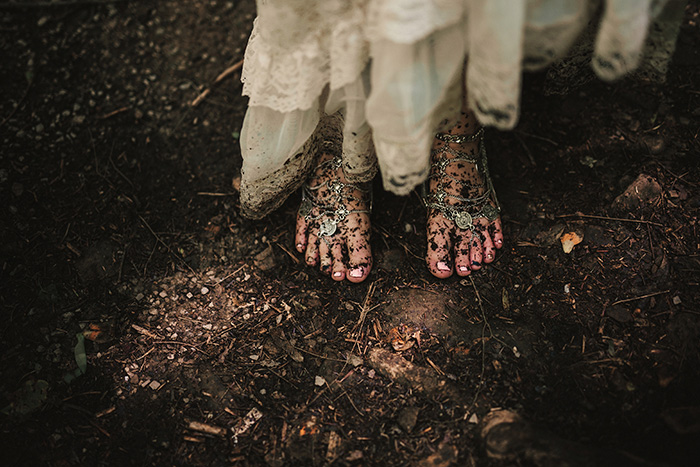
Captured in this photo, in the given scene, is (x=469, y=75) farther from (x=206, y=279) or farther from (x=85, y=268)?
(x=85, y=268)

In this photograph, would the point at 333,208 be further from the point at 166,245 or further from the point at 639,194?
the point at 639,194

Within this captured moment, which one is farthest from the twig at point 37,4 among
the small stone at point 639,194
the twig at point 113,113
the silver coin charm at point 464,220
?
the small stone at point 639,194

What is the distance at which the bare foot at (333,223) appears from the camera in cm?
137

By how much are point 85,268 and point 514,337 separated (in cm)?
128

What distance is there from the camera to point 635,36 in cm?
71

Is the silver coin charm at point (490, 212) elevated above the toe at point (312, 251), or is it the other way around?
the silver coin charm at point (490, 212)

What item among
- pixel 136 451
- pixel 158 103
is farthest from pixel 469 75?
pixel 158 103

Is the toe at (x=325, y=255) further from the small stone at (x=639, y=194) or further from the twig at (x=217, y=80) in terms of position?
the small stone at (x=639, y=194)

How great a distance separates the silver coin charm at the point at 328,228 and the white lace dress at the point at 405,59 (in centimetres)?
28

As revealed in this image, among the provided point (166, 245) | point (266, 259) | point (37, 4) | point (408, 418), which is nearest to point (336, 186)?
point (266, 259)

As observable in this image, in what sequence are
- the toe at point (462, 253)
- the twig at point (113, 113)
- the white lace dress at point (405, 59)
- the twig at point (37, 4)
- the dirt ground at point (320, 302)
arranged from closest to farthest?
the white lace dress at point (405, 59) → the dirt ground at point (320, 302) → the toe at point (462, 253) → the twig at point (113, 113) → the twig at point (37, 4)

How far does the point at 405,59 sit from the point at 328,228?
27.3 inches

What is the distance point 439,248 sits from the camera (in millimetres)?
1334

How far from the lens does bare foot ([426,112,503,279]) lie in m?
1.33
